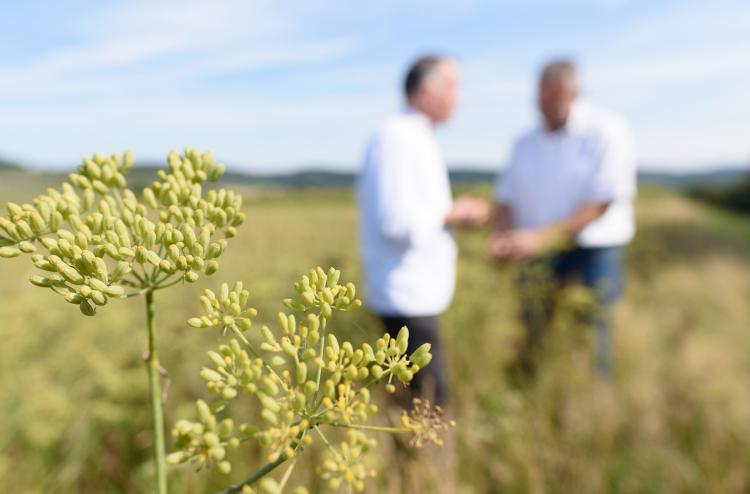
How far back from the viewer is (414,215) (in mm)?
3186

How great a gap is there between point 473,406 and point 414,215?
1778 mm

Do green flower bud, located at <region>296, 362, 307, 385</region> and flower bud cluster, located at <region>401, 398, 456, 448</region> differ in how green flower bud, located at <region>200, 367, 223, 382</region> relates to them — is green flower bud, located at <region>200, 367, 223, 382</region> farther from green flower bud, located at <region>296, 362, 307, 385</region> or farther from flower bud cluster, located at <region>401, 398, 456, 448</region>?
flower bud cluster, located at <region>401, 398, 456, 448</region>

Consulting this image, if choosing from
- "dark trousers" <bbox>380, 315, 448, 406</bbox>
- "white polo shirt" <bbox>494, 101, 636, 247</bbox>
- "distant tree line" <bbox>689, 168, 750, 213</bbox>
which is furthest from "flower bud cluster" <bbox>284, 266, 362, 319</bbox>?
"distant tree line" <bbox>689, 168, 750, 213</bbox>

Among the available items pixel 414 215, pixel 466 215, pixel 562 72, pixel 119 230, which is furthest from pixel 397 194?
pixel 119 230

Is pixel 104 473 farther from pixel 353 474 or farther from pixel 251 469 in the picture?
pixel 353 474

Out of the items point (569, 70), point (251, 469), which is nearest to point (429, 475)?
point (251, 469)

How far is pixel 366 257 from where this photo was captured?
3.55m

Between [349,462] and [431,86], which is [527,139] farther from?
[349,462]

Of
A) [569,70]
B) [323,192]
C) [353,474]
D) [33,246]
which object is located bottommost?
[323,192]

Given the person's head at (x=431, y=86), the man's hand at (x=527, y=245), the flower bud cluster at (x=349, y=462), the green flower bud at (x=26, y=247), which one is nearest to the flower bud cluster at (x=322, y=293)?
the flower bud cluster at (x=349, y=462)

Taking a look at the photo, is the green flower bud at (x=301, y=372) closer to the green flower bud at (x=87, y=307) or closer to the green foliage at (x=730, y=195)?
the green flower bud at (x=87, y=307)

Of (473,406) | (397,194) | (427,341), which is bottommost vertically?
(473,406)

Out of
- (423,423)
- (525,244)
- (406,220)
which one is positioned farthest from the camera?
(525,244)

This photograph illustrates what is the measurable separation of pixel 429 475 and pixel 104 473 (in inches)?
89.2
